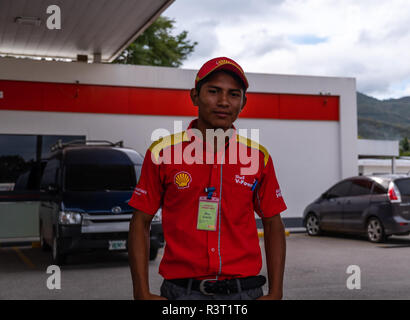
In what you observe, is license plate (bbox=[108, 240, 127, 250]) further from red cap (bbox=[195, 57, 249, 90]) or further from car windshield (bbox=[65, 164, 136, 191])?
red cap (bbox=[195, 57, 249, 90])

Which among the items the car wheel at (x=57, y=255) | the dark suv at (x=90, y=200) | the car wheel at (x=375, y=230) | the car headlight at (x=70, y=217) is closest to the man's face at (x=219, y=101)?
the dark suv at (x=90, y=200)

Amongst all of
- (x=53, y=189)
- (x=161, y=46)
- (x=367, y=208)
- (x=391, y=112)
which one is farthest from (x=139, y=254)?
(x=161, y=46)

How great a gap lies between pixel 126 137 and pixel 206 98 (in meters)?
14.7

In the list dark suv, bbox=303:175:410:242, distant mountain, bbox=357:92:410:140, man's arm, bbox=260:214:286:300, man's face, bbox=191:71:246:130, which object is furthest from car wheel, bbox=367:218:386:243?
man's face, bbox=191:71:246:130

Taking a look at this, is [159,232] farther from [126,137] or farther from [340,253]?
[126,137]

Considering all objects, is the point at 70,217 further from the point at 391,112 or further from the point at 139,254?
the point at 391,112

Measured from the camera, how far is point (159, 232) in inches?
394

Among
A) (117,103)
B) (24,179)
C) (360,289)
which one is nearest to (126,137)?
(117,103)

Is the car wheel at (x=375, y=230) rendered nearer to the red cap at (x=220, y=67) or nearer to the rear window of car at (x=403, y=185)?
the rear window of car at (x=403, y=185)

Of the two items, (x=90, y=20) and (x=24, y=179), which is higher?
(x=90, y=20)

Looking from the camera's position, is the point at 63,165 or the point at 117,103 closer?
the point at 63,165

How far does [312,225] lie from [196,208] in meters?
13.9

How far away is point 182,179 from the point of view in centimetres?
228
